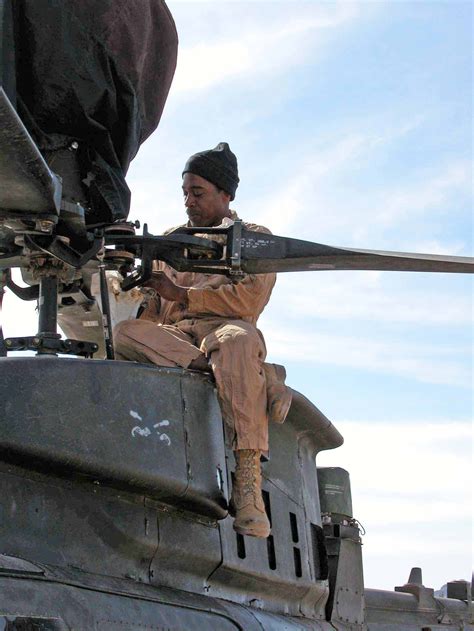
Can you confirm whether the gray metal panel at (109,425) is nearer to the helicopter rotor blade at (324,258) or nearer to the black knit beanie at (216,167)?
the helicopter rotor blade at (324,258)

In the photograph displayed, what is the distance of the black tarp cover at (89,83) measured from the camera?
4930 mm

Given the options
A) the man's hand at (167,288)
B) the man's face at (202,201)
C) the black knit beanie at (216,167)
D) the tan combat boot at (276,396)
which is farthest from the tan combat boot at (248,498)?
the black knit beanie at (216,167)

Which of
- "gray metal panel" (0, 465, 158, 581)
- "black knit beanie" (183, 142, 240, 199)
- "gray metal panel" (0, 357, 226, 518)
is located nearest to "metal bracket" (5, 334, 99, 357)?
"gray metal panel" (0, 357, 226, 518)

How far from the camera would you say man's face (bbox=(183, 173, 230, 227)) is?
Result: 6328 millimetres

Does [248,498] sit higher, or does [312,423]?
[312,423]

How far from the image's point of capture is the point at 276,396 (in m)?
5.72

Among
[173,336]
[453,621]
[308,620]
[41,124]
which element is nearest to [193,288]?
[173,336]

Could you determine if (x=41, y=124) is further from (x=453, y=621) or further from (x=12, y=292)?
(x=453, y=621)

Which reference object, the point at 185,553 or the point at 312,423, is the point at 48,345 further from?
the point at 312,423

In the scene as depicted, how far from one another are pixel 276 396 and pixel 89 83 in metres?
1.76

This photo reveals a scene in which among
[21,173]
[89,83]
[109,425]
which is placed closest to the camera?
[21,173]

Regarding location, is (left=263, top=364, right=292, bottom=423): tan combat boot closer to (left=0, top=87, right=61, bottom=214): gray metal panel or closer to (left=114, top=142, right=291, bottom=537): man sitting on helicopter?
(left=114, top=142, right=291, bottom=537): man sitting on helicopter

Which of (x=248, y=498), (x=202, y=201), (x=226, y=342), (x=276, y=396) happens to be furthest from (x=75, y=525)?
(x=202, y=201)

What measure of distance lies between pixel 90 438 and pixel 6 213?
3.21 ft
